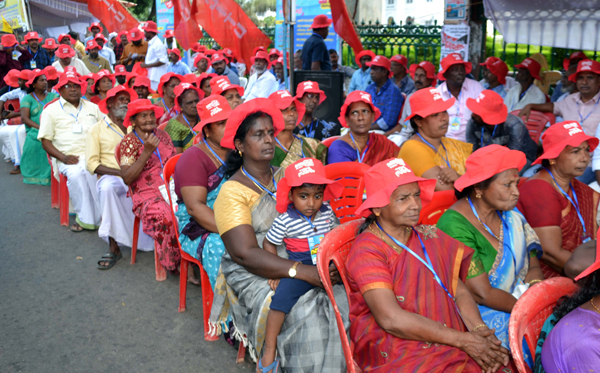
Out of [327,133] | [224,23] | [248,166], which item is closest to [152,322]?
[248,166]

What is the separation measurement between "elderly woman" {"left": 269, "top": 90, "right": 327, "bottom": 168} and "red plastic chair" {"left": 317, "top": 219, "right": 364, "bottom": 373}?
1.68 m

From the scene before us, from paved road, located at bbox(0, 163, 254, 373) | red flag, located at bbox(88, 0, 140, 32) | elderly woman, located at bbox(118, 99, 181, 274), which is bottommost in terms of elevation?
paved road, located at bbox(0, 163, 254, 373)

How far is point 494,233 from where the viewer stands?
8.61 feet

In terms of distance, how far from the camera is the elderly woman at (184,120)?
550cm

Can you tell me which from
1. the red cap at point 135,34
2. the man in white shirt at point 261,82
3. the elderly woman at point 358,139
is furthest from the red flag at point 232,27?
the red cap at point 135,34

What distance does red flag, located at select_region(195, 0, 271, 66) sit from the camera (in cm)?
705

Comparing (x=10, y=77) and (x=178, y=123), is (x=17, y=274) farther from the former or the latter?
(x=10, y=77)

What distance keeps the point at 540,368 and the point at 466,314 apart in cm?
46

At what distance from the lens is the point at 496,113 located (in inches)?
159

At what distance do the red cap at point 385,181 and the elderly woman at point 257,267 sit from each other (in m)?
0.63

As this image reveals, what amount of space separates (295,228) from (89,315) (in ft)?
7.16

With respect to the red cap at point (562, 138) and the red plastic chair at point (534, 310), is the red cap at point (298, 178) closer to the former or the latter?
the red plastic chair at point (534, 310)

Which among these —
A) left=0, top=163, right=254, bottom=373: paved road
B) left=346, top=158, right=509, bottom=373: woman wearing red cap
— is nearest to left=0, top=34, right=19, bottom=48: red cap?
left=0, top=163, right=254, bottom=373: paved road

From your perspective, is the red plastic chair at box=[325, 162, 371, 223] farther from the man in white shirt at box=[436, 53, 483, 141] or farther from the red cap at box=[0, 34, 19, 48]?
the red cap at box=[0, 34, 19, 48]
